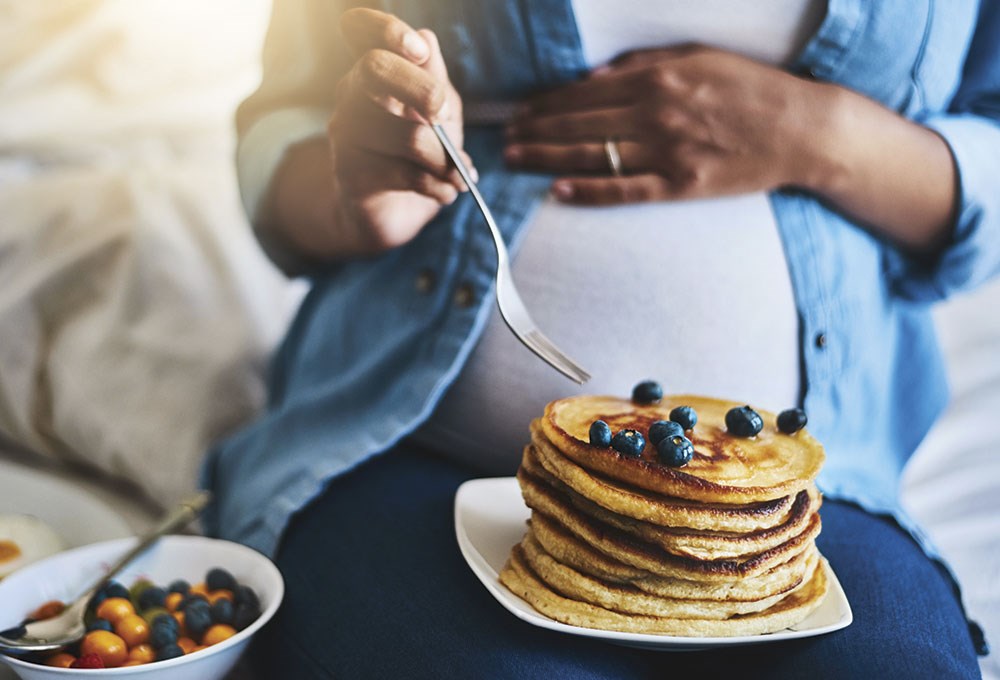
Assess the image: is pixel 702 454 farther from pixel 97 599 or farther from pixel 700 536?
pixel 97 599

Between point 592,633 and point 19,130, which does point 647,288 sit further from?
point 19,130

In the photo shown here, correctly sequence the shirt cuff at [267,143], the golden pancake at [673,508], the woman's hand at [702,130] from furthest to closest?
the shirt cuff at [267,143]
the woman's hand at [702,130]
the golden pancake at [673,508]

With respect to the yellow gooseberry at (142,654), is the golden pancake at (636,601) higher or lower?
higher

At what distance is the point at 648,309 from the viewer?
28.7 inches

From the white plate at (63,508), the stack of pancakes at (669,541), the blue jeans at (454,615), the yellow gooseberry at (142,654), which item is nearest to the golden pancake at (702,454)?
the stack of pancakes at (669,541)

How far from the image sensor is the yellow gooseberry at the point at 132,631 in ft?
2.19

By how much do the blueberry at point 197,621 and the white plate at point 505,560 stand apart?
0.66 feet

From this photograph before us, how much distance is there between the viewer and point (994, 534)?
3.05 feet

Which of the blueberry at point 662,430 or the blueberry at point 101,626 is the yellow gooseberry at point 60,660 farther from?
the blueberry at point 662,430

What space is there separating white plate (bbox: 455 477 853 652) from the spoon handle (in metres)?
0.26

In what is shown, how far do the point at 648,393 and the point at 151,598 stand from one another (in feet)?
1.36

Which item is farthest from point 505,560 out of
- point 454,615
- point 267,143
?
point 267,143

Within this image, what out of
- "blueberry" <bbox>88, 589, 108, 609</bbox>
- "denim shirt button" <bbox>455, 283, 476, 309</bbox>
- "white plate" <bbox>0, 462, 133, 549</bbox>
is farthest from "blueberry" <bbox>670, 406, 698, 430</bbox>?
"white plate" <bbox>0, 462, 133, 549</bbox>

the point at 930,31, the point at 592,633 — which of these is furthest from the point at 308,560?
the point at 930,31
